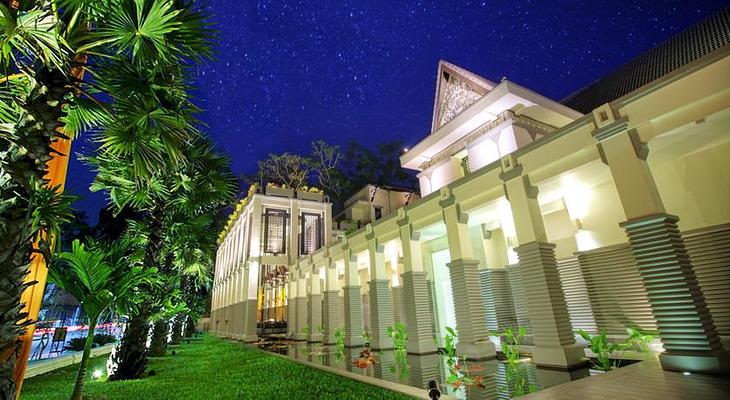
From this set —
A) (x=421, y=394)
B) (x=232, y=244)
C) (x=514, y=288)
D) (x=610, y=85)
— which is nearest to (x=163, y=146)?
(x=421, y=394)

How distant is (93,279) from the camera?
4.97 m

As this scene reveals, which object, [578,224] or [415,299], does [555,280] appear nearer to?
[578,224]

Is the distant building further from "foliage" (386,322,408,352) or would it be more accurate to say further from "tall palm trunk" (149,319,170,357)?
"foliage" (386,322,408,352)

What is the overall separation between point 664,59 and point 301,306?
71.7 ft

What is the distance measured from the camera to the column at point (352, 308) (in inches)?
544

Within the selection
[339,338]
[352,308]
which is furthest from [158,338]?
[352,308]

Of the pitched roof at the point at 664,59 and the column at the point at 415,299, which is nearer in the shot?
the column at the point at 415,299

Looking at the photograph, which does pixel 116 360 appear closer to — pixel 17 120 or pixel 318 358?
pixel 318 358

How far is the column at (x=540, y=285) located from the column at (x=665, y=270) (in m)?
1.61

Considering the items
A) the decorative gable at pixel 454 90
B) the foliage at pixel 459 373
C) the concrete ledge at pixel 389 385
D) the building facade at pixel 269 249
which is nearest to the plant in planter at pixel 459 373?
the foliage at pixel 459 373

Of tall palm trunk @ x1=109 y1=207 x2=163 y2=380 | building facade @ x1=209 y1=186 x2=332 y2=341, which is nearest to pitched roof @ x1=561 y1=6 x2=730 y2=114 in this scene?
tall palm trunk @ x1=109 y1=207 x2=163 y2=380

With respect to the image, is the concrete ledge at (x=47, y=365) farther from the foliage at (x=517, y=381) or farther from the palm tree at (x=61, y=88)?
the foliage at (x=517, y=381)

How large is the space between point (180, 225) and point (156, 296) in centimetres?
235

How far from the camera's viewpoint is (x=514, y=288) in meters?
10.7
